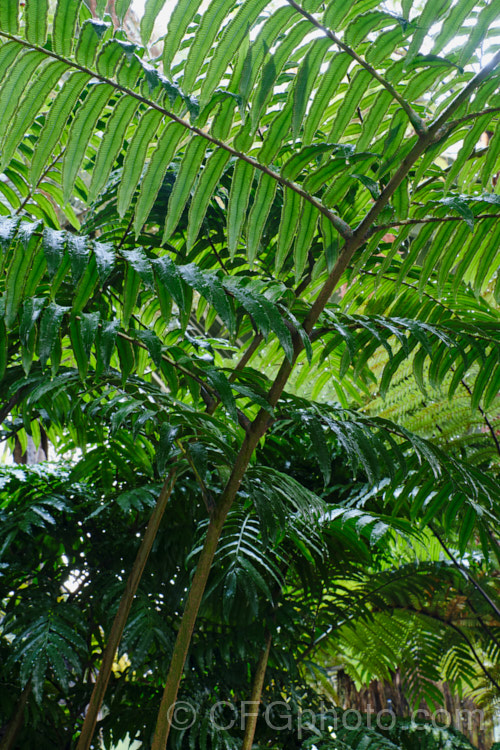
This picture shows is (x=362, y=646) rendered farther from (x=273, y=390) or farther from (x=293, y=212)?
(x=293, y=212)

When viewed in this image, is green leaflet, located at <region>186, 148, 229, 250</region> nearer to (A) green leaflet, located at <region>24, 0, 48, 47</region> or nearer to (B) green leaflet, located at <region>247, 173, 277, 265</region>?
(B) green leaflet, located at <region>247, 173, 277, 265</region>

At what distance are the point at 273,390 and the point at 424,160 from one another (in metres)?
0.41

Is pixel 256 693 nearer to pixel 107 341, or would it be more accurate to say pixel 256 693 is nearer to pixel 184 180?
pixel 107 341

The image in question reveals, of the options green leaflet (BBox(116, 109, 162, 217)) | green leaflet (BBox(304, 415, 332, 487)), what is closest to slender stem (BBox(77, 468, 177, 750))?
green leaflet (BBox(304, 415, 332, 487))

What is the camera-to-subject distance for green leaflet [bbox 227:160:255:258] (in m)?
0.82

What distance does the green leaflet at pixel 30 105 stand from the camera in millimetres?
729

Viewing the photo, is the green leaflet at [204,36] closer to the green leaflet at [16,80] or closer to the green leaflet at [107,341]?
the green leaflet at [16,80]

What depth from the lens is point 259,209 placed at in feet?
2.81

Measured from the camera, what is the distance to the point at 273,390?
89 cm

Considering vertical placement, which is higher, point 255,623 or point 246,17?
point 246,17

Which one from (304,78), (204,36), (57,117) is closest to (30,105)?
(57,117)

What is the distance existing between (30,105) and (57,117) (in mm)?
38

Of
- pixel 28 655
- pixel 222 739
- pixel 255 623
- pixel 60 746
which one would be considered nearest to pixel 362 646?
pixel 255 623

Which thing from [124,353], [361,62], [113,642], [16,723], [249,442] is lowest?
[16,723]
